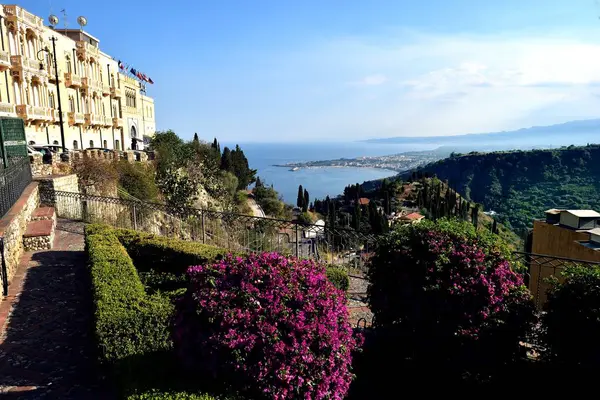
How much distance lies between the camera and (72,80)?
3228cm

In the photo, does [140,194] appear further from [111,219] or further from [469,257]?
[469,257]

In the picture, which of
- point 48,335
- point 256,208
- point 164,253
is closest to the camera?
point 48,335

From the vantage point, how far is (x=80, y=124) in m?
33.8

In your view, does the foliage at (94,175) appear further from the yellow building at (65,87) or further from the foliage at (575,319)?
the foliage at (575,319)

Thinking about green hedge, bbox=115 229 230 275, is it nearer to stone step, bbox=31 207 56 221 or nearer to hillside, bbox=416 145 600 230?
stone step, bbox=31 207 56 221

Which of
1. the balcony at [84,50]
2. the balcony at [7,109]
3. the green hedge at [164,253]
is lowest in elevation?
the green hedge at [164,253]

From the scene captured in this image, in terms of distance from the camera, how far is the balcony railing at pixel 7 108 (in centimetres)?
2344

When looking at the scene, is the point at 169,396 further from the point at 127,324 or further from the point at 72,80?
the point at 72,80

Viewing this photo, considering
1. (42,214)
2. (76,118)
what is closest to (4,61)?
(76,118)

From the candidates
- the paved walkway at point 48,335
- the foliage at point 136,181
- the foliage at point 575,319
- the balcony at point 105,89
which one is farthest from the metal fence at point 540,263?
the balcony at point 105,89

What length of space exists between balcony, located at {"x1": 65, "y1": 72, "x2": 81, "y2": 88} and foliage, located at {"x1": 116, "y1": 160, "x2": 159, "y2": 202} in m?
14.8

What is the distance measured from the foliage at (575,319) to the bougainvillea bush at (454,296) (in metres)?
0.31

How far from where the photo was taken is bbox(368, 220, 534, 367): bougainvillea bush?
4.70m

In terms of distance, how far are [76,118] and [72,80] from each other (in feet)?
9.32
